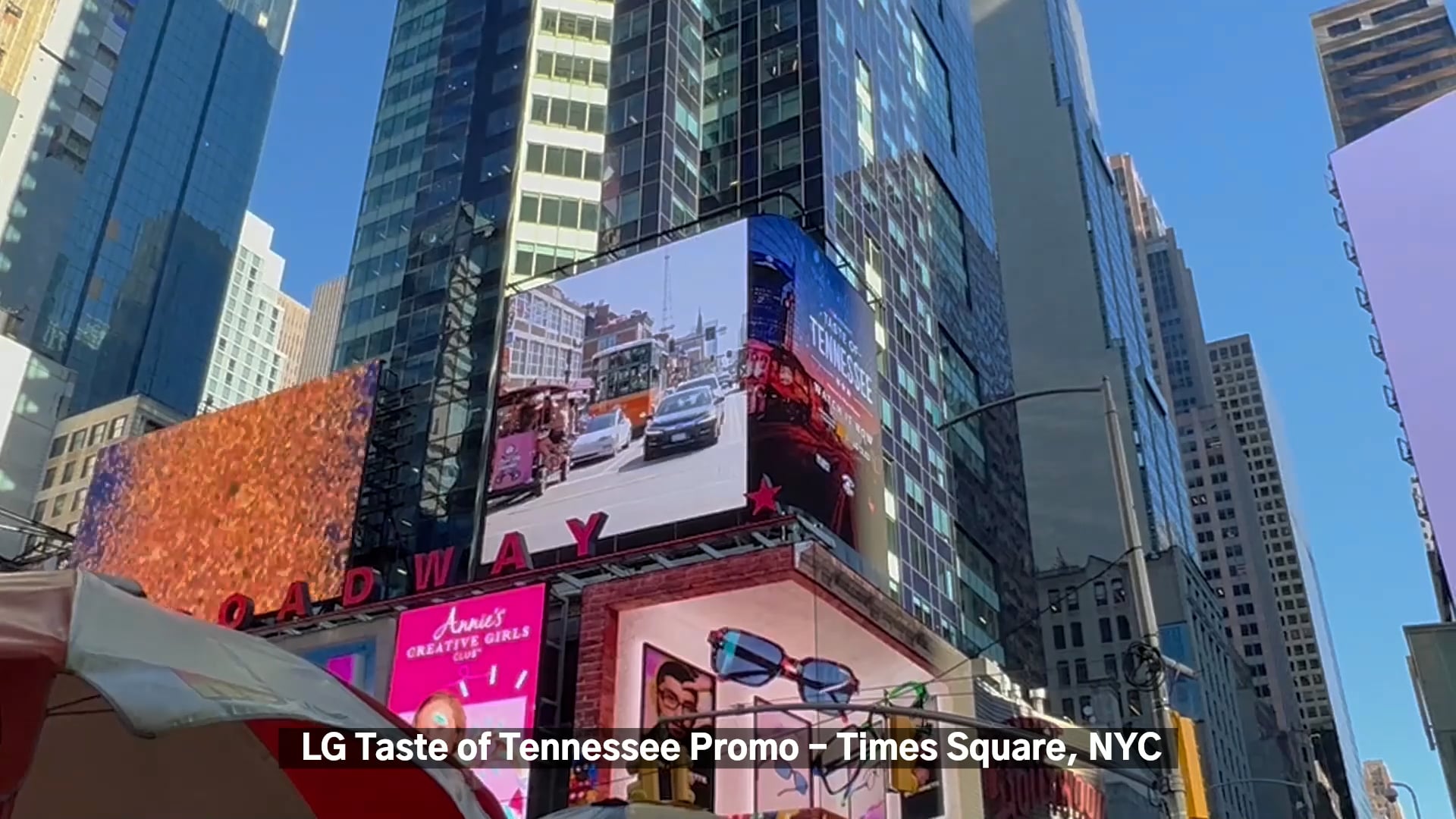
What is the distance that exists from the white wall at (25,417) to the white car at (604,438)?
6640 cm

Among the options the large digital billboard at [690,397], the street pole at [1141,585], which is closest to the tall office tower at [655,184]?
the large digital billboard at [690,397]

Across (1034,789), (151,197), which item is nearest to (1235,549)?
(151,197)

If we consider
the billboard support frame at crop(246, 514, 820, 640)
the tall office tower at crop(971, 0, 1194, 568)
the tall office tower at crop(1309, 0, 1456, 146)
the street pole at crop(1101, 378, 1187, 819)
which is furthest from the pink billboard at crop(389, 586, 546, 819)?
the tall office tower at crop(1309, 0, 1456, 146)

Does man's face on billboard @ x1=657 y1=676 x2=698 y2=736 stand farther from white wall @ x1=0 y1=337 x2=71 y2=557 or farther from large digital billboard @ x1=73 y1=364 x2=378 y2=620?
white wall @ x1=0 y1=337 x2=71 y2=557

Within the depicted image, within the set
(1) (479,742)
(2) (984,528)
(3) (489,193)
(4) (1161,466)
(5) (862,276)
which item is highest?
(4) (1161,466)

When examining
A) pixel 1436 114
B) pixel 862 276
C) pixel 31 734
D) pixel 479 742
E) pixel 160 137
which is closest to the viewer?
pixel 31 734

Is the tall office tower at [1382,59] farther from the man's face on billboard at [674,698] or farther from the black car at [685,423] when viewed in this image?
the man's face on billboard at [674,698]

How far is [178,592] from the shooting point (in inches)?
1848

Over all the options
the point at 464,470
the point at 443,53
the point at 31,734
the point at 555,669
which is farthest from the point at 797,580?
the point at 443,53

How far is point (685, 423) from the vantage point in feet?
131

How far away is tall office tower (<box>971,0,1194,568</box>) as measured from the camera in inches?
5384

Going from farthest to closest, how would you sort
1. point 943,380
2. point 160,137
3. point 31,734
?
1. point 160,137
2. point 943,380
3. point 31,734

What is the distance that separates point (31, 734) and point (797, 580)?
89.5ft

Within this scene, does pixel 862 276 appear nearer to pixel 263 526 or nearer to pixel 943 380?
pixel 943 380
